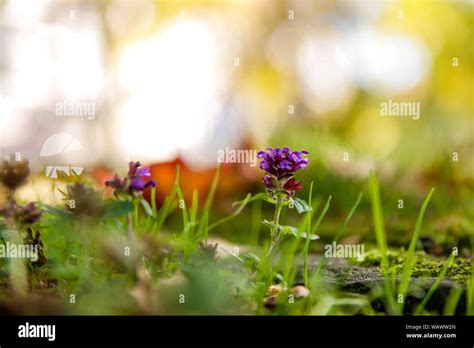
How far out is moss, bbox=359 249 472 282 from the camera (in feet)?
3.79

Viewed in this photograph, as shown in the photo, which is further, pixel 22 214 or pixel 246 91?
pixel 246 91

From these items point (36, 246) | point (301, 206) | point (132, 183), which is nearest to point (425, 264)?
point (301, 206)

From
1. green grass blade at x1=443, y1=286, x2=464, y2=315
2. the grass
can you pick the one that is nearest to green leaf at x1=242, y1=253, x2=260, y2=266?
the grass

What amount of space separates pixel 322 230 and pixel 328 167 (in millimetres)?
456

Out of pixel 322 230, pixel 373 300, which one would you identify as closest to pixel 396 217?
pixel 322 230

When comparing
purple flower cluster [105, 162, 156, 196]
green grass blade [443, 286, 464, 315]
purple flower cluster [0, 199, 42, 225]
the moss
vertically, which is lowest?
green grass blade [443, 286, 464, 315]

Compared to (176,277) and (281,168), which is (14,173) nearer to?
(176,277)

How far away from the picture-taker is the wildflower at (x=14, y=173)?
1105 mm

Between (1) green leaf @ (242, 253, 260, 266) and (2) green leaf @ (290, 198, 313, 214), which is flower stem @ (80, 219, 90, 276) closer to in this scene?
(1) green leaf @ (242, 253, 260, 266)

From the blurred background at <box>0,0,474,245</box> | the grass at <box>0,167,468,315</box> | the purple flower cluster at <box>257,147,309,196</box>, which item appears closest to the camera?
the grass at <box>0,167,468,315</box>

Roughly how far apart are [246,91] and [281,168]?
2.03 metres

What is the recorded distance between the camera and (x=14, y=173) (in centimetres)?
111

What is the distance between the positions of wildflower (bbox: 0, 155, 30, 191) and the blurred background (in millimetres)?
235
